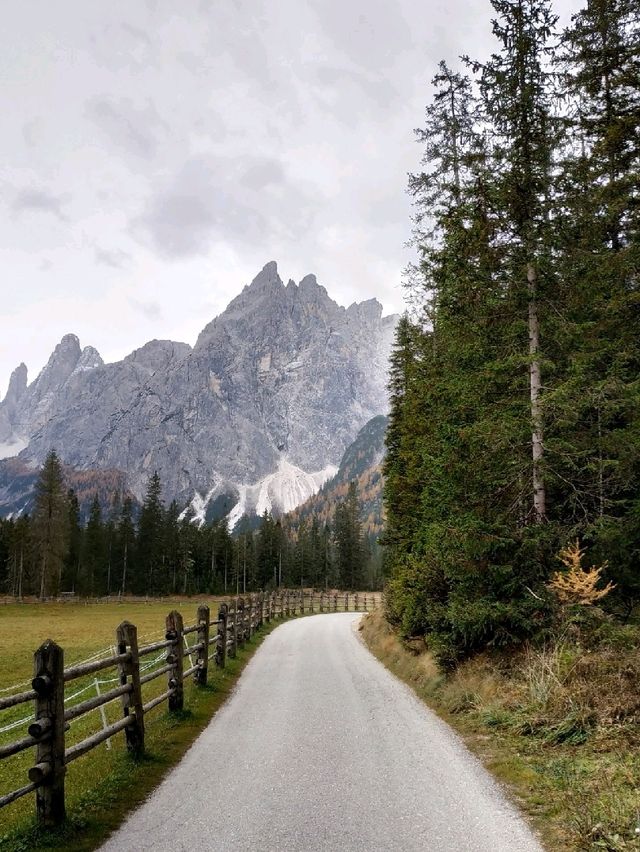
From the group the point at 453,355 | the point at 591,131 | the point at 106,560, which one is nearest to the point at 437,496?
the point at 453,355

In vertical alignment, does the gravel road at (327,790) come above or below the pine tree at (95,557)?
above

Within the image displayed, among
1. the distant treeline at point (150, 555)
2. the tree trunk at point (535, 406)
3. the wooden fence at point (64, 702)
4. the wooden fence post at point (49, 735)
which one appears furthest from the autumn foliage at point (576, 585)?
the distant treeline at point (150, 555)

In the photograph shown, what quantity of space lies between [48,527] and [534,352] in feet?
218

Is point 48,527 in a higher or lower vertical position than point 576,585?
lower

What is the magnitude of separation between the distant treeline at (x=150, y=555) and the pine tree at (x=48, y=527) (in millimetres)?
109

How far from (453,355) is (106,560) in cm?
8780

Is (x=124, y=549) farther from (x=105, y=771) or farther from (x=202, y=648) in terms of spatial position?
(x=105, y=771)

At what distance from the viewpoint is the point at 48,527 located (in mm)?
65875

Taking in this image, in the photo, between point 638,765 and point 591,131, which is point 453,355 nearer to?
point 591,131

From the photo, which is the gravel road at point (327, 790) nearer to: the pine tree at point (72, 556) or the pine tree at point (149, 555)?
the pine tree at point (72, 556)

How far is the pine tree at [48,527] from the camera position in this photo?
65.2 meters

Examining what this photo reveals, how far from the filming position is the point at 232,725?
407 inches

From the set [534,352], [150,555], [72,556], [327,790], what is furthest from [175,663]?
[150,555]

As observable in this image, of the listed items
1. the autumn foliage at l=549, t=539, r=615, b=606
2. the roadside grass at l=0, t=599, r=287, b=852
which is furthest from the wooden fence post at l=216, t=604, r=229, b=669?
the autumn foliage at l=549, t=539, r=615, b=606
